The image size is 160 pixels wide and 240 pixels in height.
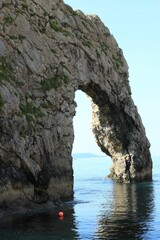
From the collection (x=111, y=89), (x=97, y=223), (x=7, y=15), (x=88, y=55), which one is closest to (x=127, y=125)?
(x=111, y=89)

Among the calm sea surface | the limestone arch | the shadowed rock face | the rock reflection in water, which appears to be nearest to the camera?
the calm sea surface

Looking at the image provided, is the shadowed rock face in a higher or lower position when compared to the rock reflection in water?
higher

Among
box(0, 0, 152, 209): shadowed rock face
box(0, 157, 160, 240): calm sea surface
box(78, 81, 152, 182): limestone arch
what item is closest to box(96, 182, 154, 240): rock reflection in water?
box(0, 157, 160, 240): calm sea surface

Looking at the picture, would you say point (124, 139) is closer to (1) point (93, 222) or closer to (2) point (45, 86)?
(2) point (45, 86)

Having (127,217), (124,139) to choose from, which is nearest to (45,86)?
(127,217)

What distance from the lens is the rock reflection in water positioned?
125ft

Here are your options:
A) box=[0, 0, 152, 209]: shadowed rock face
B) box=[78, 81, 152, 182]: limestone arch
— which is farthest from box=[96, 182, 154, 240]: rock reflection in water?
box=[78, 81, 152, 182]: limestone arch

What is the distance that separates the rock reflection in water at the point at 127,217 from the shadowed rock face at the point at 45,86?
9.50m

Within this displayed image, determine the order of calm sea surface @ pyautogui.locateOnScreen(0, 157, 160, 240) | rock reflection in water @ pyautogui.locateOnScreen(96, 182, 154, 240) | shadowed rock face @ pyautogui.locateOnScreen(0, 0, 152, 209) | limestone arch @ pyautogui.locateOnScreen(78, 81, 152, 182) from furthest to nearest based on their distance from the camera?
limestone arch @ pyautogui.locateOnScreen(78, 81, 152, 182)
shadowed rock face @ pyautogui.locateOnScreen(0, 0, 152, 209)
rock reflection in water @ pyautogui.locateOnScreen(96, 182, 154, 240)
calm sea surface @ pyautogui.locateOnScreen(0, 157, 160, 240)

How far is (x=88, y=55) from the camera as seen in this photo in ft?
250

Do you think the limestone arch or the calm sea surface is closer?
the calm sea surface

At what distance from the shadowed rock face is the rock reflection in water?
31.2 ft

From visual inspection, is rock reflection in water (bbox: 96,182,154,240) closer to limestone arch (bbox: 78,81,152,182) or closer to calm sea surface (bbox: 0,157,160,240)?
calm sea surface (bbox: 0,157,160,240)

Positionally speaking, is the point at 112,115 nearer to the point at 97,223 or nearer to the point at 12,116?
the point at 12,116
